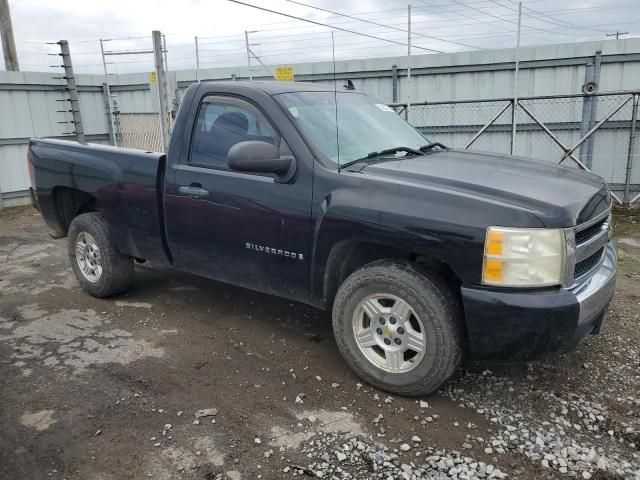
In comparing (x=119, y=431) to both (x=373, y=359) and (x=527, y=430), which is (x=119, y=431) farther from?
(x=527, y=430)

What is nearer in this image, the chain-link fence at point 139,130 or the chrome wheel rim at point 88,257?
the chrome wheel rim at point 88,257

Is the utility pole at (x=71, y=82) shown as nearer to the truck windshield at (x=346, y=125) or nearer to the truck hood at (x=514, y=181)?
the truck windshield at (x=346, y=125)

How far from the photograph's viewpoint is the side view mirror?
3429mm

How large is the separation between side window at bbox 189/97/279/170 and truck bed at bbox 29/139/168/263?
429 mm

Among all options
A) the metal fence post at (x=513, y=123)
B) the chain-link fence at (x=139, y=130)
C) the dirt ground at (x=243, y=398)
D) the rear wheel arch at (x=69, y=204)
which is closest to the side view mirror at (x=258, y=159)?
the dirt ground at (x=243, y=398)

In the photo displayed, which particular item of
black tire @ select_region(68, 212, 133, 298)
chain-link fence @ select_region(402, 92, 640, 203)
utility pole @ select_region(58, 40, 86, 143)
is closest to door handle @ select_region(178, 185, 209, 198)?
black tire @ select_region(68, 212, 133, 298)

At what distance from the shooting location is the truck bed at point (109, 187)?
436 centimetres

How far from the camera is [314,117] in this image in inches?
150

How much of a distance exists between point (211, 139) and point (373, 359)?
6.70ft

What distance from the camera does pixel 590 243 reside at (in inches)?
125

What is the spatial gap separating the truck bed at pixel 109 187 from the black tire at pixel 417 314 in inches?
73.3

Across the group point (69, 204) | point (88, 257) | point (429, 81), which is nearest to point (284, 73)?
point (429, 81)

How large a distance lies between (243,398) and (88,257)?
2.64 m

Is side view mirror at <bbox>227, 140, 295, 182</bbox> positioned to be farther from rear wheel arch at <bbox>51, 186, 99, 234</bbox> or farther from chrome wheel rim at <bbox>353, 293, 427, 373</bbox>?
rear wheel arch at <bbox>51, 186, 99, 234</bbox>
